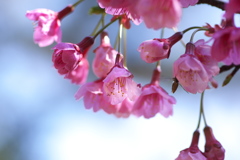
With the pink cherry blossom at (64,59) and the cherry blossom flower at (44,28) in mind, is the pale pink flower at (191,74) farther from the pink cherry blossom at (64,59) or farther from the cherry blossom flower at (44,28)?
the cherry blossom flower at (44,28)

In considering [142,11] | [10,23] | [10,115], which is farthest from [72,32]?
[142,11]

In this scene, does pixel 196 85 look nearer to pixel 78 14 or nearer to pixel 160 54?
pixel 160 54

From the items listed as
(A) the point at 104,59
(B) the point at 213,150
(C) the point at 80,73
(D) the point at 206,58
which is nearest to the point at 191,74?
(D) the point at 206,58

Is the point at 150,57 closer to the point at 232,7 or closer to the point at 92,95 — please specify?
the point at 232,7

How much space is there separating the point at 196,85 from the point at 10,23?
15.0 feet

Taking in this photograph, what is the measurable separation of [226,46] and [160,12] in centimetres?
21

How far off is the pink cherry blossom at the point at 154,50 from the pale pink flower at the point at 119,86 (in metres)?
0.12

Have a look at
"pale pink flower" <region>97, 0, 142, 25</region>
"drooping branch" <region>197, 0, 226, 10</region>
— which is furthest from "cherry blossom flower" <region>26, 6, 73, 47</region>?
"drooping branch" <region>197, 0, 226, 10</region>

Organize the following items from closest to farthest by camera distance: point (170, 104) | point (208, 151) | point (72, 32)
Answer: point (208, 151), point (170, 104), point (72, 32)

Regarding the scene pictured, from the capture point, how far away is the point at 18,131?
230 inches

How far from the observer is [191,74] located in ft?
4.52

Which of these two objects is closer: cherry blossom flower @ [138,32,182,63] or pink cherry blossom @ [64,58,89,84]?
cherry blossom flower @ [138,32,182,63]

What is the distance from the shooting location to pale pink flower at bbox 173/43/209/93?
136 centimetres

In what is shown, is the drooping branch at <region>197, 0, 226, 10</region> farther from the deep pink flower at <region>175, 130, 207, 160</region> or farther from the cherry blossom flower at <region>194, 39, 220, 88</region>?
the deep pink flower at <region>175, 130, 207, 160</region>
